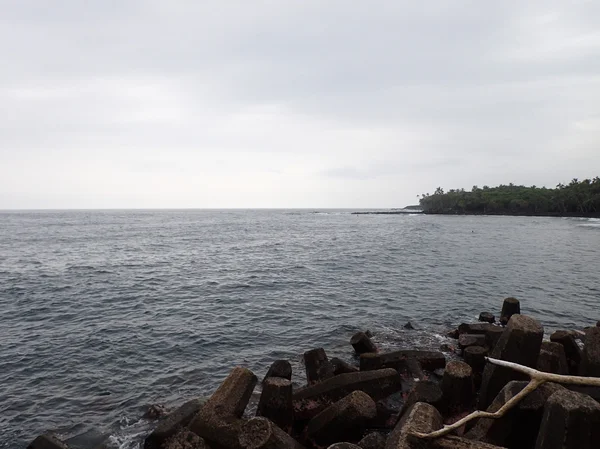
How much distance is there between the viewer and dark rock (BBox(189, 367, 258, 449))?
21.4ft

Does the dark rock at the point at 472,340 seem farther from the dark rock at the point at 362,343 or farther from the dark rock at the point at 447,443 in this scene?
the dark rock at the point at 447,443

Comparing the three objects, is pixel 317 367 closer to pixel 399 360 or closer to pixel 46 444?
pixel 399 360

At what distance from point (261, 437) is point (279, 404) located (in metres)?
1.76

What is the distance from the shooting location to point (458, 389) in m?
8.19

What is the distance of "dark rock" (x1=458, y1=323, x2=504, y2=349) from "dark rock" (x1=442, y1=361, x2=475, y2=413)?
10.4 feet

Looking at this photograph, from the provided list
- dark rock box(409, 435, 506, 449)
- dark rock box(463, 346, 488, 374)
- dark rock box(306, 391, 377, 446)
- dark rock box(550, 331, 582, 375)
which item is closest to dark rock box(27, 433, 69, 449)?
dark rock box(306, 391, 377, 446)

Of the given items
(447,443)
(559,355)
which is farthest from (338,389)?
(559,355)

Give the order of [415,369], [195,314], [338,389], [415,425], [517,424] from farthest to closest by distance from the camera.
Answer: [195,314], [415,369], [338,389], [517,424], [415,425]

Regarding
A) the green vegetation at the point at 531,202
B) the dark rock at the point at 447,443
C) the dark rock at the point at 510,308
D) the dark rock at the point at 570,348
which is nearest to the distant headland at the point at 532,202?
the green vegetation at the point at 531,202

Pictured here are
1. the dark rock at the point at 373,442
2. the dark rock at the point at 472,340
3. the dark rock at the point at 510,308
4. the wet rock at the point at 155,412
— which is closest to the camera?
the dark rock at the point at 373,442

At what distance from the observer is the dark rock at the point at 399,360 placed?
36.0 feet

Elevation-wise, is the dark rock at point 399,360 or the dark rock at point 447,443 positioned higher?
the dark rock at point 447,443

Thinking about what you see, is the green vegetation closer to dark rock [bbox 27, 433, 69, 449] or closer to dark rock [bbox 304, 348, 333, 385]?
dark rock [bbox 304, 348, 333, 385]

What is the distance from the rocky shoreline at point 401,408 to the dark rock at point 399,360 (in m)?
0.05
